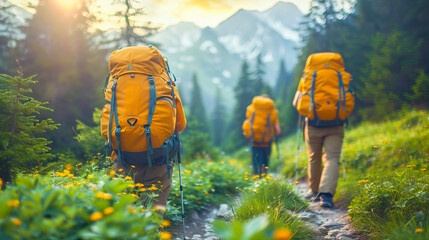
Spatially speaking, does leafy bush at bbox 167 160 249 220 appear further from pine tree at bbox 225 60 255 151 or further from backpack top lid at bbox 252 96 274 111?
pine tree at bbox 225 60 255 151

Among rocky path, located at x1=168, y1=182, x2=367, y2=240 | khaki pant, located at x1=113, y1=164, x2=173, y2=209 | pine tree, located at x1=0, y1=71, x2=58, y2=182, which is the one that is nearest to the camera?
pine tree, located at x1=0, y1=71, x2=58, y2=182

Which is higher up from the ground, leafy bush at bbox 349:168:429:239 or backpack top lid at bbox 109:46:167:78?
backpack top lid at bbox 109:46:167:78

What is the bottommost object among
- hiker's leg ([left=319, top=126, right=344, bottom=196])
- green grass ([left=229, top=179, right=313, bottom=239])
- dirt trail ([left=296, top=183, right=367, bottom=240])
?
dirt trail ([left=296, top=183, right=367, bottom=240])

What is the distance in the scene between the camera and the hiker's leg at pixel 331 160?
4230mm

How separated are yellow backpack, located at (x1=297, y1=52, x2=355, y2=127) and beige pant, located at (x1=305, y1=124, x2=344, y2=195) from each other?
0.19m

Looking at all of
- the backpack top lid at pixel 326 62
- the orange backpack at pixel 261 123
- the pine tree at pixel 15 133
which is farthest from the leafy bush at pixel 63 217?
the orange backpack at pixel 261 123

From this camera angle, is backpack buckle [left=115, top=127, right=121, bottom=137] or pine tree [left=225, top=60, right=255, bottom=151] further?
pine tree [left=225, top=60, right=255, bottom=151]

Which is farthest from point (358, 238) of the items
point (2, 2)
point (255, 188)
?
point (2, 2)

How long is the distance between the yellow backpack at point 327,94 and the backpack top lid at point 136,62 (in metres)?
2.54

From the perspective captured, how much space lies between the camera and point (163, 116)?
9.30ft

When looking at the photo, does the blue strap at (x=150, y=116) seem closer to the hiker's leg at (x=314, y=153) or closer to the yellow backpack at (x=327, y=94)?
the yellow backpack at (x=327, y=94)

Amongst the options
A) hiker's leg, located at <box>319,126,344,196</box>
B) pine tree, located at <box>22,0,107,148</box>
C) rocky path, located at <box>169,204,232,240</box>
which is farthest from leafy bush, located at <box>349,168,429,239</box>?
pine tree, located at <box>22,0,107,148</box>

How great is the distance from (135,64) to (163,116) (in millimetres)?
655

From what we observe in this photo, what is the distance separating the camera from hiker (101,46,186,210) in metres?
2.79
